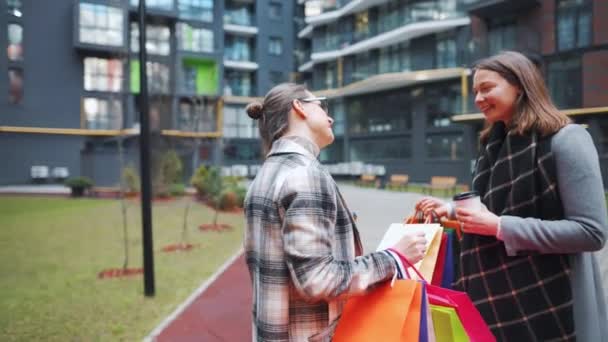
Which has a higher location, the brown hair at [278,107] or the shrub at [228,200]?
the brown hair at [278,107]

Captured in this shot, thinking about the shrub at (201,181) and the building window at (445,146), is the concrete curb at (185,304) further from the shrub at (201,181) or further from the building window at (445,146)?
the building window at (445,146)

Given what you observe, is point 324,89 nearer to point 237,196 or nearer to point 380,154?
point 380,154

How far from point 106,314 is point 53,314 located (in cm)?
50

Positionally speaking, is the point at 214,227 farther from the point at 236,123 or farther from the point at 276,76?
the point at 276,76

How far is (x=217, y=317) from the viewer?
4438 mm

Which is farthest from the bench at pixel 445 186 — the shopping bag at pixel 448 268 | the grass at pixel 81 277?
the shopping bag at pixel 448 268

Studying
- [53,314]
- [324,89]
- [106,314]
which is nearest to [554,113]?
[106,314]

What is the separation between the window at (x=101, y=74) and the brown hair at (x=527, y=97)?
4114 mm

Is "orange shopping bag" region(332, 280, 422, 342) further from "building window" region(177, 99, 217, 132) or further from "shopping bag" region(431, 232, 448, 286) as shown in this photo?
"building window" region(177, 99, 217, 132)

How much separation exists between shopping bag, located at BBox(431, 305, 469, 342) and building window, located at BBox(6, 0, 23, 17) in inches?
138

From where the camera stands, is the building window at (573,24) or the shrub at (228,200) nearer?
the building window at (573,24)

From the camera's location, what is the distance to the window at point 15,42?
3.23 metres

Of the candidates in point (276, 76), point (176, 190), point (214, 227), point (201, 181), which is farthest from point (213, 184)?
point (276, 76)

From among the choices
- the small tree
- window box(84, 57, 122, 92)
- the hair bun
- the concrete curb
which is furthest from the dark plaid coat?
the small tree
